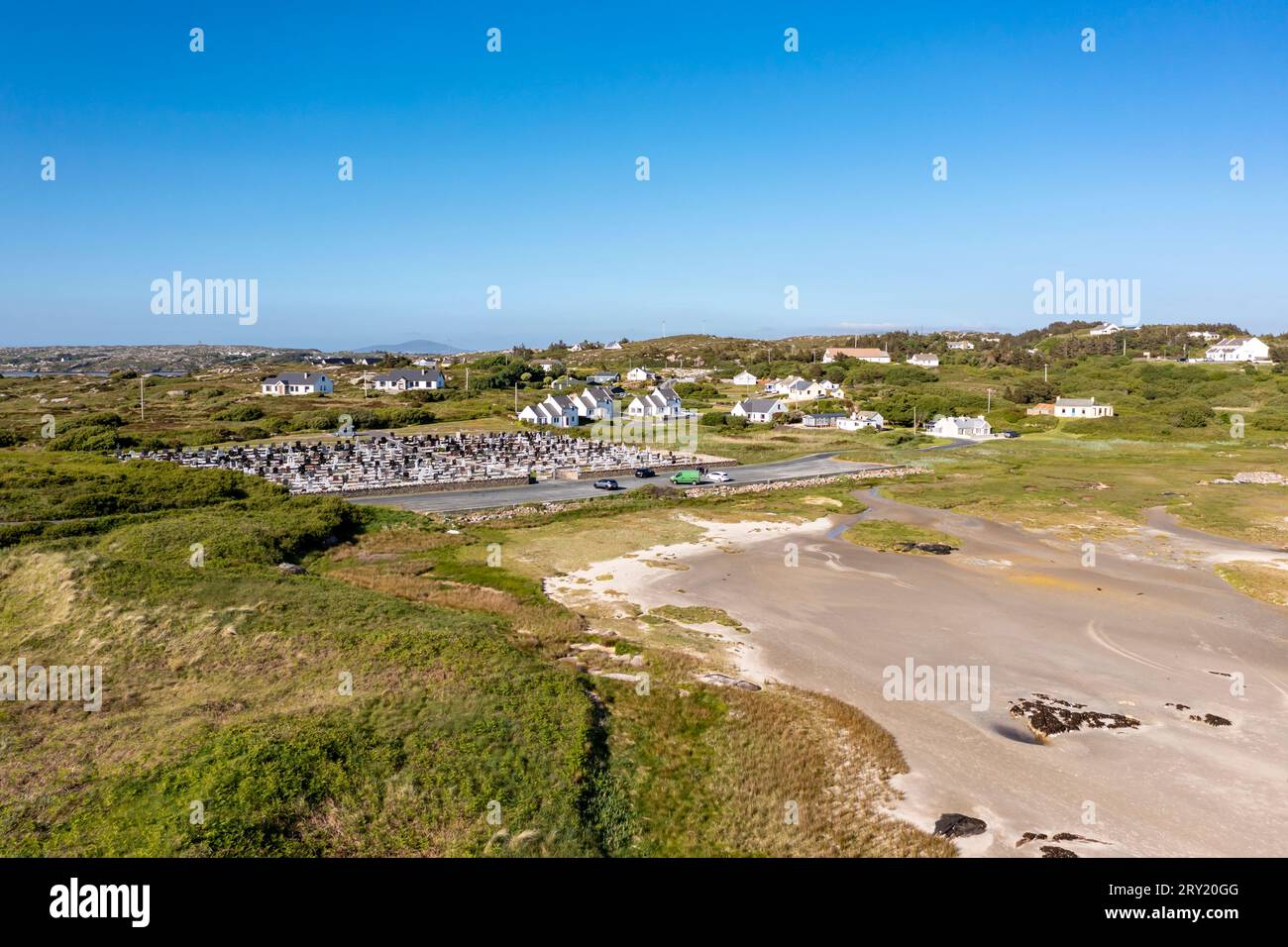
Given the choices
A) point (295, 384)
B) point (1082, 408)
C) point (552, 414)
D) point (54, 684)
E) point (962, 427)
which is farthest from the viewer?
point (295, 384)

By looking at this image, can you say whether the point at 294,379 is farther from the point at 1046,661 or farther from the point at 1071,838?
the point at 1071,838

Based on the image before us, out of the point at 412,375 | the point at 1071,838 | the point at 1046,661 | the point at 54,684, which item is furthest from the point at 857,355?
the point at 54,684

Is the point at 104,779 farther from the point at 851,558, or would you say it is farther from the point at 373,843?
the point at 851,558

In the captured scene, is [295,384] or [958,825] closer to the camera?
Answer: [958,825]

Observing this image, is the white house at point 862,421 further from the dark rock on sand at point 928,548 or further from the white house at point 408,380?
the white house at point 408,380
